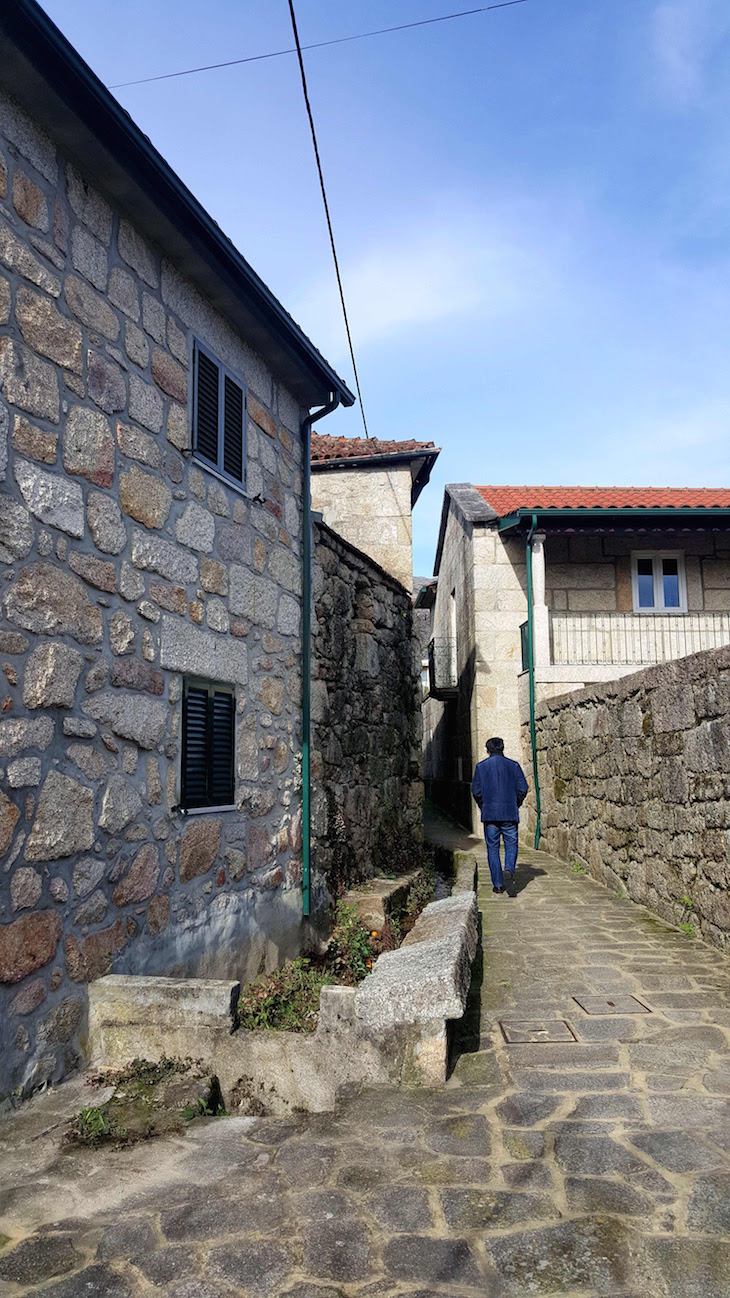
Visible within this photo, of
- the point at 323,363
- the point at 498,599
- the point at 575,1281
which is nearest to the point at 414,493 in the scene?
the point at 498,599

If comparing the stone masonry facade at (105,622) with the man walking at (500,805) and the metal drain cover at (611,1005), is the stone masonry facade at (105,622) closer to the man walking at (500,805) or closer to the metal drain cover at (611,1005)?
the metal drain cover at (611,1005)

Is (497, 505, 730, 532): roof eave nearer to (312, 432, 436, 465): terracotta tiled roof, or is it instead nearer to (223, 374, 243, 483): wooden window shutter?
(312, 432, 436, 465): terracotta tiled roof

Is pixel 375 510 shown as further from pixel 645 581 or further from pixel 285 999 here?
pixel 285 999

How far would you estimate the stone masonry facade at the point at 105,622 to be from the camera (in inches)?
140

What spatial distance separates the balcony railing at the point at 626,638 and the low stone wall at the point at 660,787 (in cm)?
275

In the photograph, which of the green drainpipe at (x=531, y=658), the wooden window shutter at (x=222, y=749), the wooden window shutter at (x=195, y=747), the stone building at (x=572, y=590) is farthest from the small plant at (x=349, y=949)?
the stone building at (x=572, y=590)

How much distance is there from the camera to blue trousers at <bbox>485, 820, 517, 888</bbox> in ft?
26.3

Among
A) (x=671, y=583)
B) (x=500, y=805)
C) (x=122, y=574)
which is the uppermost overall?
(x=671, y=583)

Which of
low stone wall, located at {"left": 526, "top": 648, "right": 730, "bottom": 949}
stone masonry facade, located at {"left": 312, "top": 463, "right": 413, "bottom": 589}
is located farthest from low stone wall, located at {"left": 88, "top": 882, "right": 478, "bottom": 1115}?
stone masonry facade, located at {"left": 312, "top": 463, "right": 413, "bottom": 589}

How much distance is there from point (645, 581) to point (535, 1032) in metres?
10.3

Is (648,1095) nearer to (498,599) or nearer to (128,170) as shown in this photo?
(128,170)

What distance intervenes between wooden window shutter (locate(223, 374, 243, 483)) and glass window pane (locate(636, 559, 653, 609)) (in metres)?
9.05

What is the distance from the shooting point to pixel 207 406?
5340mm

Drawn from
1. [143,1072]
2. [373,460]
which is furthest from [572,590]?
[143,1072]
